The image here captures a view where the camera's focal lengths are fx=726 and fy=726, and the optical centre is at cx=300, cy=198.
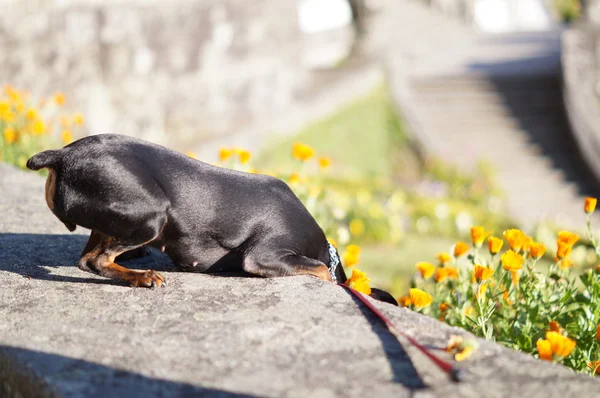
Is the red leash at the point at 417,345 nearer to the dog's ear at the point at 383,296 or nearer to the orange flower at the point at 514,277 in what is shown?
the dog's ear at the point at 383,296

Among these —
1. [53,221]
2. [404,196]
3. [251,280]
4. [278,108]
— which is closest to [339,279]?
[251,280]

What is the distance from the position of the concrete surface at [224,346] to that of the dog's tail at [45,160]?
0.46 meters

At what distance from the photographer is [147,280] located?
283cm

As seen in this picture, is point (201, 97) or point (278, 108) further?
point (278, 108)

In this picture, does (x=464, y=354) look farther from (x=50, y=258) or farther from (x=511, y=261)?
(x=50, y=258)

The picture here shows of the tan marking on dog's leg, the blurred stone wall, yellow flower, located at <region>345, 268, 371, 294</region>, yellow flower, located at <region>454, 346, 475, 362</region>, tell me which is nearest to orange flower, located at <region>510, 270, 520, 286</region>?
yellow flower, located at <region>345, 268, 371, 294</region>

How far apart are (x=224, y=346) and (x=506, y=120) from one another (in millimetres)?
11364

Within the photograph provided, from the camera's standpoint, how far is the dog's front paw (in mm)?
2822

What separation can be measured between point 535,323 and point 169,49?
6.90 meters

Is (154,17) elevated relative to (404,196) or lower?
elevated

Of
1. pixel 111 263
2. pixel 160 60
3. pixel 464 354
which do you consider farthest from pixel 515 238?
pixel 160 60

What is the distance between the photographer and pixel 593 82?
13.0 meters

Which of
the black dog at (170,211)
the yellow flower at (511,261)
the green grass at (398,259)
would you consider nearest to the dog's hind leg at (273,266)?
the black dog at (170,211)

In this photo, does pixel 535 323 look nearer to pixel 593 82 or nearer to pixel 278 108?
pixel 278 108
